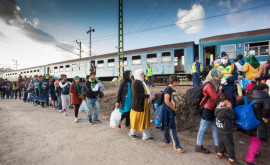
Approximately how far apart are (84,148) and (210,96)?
8.84 feet

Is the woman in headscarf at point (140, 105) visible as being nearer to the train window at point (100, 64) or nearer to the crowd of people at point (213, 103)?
the crowd of people at point (213, 103)

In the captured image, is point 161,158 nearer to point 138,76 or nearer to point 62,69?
point 138,76

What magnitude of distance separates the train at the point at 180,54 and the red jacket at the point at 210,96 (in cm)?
738

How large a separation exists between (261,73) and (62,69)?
20.2 m

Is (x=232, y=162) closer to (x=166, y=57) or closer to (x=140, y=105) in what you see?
(x=140, y=105)

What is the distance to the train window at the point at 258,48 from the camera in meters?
7.74

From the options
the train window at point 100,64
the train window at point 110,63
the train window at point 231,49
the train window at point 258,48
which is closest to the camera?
the train window at point 258,48

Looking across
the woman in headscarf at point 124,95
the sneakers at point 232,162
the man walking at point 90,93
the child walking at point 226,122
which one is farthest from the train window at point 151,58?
the sneakers at point 232,162

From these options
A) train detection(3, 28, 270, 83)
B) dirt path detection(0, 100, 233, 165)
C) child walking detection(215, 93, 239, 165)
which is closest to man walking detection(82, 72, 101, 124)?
dirt path detection(0, 100, 233, 165)

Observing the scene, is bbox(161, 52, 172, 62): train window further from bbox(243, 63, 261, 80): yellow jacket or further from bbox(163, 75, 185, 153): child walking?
bbox(163, 75, 185, 153): child walking

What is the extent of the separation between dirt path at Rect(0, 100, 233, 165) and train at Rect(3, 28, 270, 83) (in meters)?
7.53

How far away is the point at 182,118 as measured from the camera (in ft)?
15.5

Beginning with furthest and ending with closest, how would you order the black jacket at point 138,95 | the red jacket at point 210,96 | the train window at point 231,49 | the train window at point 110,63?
1. the train window at point 110,63
2. the train window at point 231,49
3. the black jacket at point 138,95
4. the red jacket at point 210,96

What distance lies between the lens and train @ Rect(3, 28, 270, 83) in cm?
801
